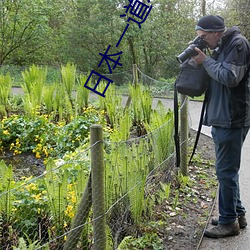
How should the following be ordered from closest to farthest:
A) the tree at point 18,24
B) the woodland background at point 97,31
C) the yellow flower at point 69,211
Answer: the yellow flower at point 69,211
the woodland background at point 97,31
the tree at point 18,24

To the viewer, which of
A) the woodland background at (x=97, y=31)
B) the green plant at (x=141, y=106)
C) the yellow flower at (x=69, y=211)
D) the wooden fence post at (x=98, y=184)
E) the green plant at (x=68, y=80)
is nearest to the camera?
A: the wooden fence post at (x=98, y=184)

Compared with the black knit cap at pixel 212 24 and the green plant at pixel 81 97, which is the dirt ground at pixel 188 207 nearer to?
the black knit cap at pixel 212 24

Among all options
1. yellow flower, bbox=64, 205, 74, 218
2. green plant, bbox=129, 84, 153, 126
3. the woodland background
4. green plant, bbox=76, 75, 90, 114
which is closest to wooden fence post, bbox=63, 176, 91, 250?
yellow flower, bbox=64, 205, 74, 218

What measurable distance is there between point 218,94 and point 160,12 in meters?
14.2

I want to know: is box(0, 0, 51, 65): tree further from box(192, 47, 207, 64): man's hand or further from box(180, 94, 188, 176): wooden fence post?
box(192, 47, 207, 64): man's hand

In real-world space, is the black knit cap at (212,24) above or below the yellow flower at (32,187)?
above

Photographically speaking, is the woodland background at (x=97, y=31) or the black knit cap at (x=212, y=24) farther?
the woodland background at (x=97, y=31)

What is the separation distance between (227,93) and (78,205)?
4.61 feet

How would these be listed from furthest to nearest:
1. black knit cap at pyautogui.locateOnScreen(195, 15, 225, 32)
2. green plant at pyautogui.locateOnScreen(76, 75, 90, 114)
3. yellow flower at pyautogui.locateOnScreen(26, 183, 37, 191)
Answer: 1. green plant at pyautogui.locateOnScreen(76, 75, 90, 114)
2. yellow flower at pyautogui.locateOnScreen(26, 183, 37, 191)
3. black knit cap at pyautogui.locateOnScreen(195, 15, 225, 32)

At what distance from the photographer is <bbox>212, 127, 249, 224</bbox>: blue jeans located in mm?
3010

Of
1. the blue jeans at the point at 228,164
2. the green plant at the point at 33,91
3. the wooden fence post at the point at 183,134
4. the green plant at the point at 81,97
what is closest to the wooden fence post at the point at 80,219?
the blue jeans at the point at 228,164

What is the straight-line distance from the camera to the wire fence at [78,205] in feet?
8.13

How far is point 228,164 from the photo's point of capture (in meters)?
3.08

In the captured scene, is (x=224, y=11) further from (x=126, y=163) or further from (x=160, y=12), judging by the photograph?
(x=126, y=163)
